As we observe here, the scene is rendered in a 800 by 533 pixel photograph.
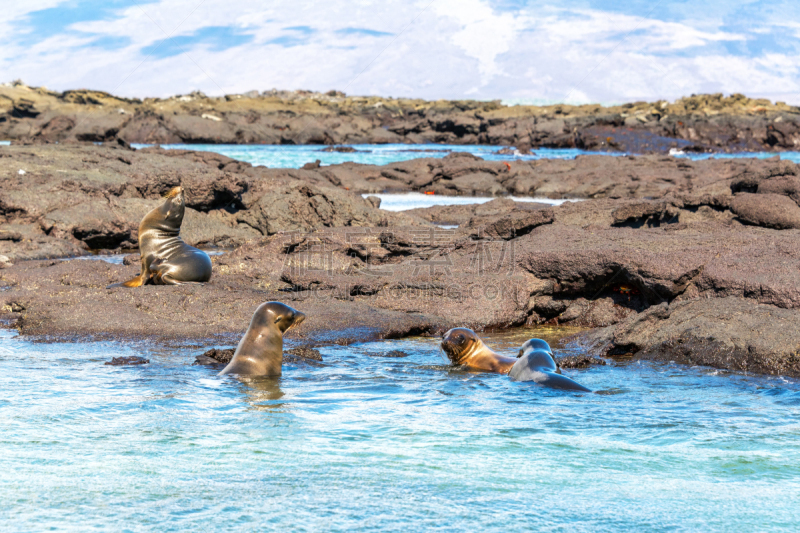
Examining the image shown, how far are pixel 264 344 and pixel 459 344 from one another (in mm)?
1840

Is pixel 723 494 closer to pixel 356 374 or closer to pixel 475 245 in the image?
pixel 356 374

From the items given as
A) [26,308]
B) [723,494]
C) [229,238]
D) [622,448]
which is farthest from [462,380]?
[229,238]

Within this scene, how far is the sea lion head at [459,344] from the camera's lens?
7.21 metres

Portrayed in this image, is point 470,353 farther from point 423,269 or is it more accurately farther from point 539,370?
point 423,269

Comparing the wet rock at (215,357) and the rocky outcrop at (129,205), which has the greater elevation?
the rocky outcrop at (129,205)

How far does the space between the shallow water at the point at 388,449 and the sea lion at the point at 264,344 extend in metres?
0.18

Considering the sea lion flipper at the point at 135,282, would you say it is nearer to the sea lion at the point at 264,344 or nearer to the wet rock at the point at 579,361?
the sea lion at the point at 264,344

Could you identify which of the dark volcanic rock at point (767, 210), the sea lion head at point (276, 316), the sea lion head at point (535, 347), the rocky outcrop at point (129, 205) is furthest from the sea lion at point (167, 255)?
the dark volcanic rock at point (767, 210)

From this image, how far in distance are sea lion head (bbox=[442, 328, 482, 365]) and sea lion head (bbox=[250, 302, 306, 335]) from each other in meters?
1.43

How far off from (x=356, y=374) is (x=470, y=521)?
3348mm

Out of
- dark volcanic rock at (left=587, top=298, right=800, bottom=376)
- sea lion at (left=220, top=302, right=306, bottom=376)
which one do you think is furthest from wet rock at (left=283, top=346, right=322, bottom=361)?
dark volcanic rock at (left=587, top=298, right=800, bottom=376)

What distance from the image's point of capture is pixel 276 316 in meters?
6.83

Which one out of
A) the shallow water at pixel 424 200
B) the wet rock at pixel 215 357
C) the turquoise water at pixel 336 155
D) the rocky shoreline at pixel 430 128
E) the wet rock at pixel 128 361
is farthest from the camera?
the rocky shoreline at pixel 430 128

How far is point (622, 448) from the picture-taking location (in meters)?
4.83
